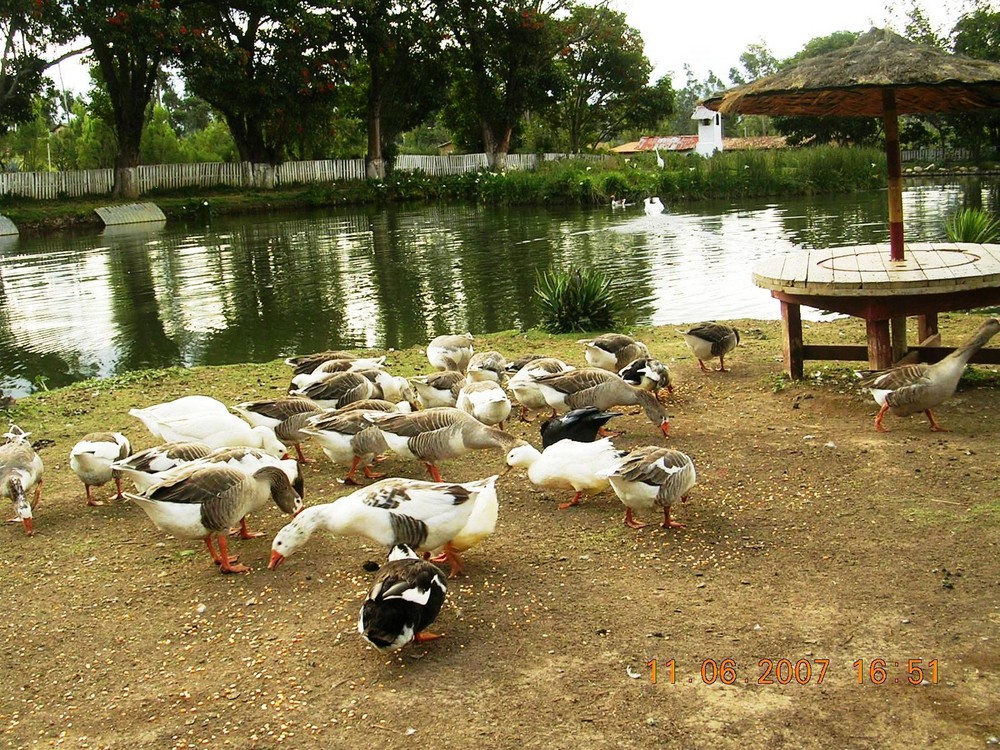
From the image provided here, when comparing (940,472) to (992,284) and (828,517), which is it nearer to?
(828,517)

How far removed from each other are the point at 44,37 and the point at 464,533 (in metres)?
41.2

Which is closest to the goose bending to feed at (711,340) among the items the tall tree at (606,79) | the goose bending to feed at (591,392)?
the goose bending to feed at (591,392)

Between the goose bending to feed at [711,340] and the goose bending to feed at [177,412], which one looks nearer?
the goose bending to feed at [177,412]

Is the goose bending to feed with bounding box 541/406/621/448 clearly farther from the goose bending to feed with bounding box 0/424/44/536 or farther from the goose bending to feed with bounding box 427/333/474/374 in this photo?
the goose bending to feed with bounding box 0/424/44/536

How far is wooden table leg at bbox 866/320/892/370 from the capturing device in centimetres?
894

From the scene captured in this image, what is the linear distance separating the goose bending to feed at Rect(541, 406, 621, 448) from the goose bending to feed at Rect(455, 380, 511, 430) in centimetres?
68

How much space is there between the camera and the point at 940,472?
22.8ft

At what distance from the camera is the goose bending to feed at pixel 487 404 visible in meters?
8.30

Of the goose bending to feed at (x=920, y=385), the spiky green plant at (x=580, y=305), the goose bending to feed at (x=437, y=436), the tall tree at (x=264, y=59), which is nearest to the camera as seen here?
→ the goose bending to feed at (x=437, y=436)

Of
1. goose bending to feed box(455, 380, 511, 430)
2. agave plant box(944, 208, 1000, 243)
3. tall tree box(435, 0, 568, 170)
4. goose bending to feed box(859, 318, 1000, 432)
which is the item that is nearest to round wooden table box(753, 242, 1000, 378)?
goose bending to feed box(859, 318, 1000, 432)

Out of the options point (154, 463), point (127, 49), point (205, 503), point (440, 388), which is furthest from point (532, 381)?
point (127, 49)

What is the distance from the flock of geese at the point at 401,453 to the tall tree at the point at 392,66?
3929cm

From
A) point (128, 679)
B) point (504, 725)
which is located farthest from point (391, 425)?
point (504, 725)
